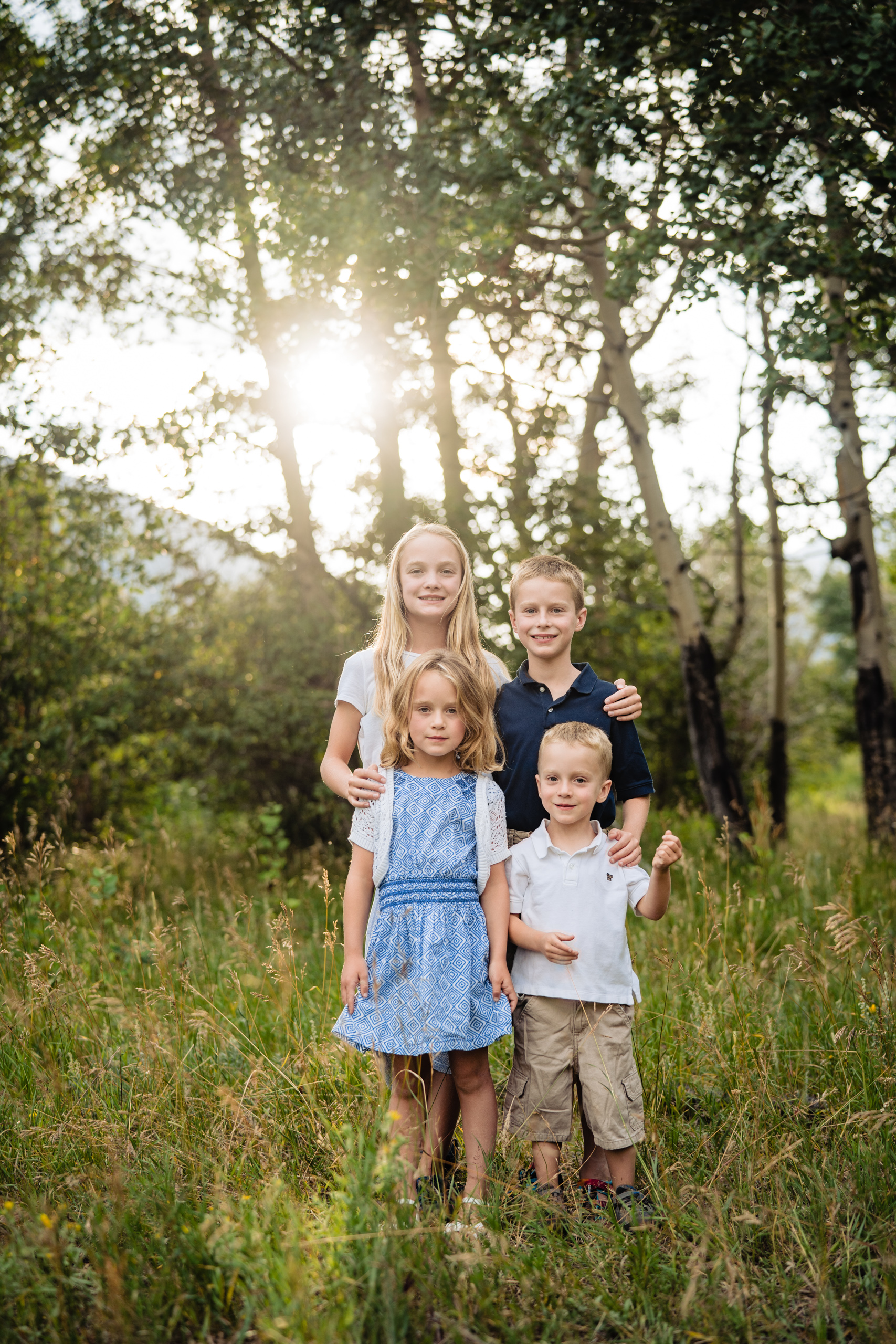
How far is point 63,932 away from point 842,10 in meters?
5.18

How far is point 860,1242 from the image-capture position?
6.84 ft

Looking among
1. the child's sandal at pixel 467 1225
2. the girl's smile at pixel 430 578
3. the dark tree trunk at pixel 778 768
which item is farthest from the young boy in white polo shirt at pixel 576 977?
the dark tree trunk at pixel 778 768

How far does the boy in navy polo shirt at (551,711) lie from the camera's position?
264 cm

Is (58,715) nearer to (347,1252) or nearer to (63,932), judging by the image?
(63,932)

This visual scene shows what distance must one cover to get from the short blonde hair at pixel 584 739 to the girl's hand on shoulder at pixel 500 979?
0.55 meters

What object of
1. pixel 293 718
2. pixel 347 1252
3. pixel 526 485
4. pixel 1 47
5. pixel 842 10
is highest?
pixel 1 47

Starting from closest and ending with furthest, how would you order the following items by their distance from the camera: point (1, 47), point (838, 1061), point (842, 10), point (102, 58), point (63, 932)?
point (838, 1061) < point (63, 932) < point (842, 10) < point (102, 58) < point (1, 47)

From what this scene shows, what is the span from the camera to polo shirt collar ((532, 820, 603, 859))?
8.26 ft

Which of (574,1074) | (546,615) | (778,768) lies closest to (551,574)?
(546,615)

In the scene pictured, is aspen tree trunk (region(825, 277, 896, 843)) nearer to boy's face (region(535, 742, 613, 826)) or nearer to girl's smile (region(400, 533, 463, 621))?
girl's smile (region(400, 533, 463, 621))

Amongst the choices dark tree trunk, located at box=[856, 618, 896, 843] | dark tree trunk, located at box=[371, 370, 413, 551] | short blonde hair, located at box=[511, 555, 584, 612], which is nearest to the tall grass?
short blonde hair, located at box=[511, 555, 584, 612]

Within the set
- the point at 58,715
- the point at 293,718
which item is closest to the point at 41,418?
the point at 58,715

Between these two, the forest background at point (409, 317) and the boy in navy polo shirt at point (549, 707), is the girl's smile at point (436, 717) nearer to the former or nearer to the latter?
the boy in navy polo shirt at point (549, 707)

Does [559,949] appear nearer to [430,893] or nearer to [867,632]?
[430,893]
